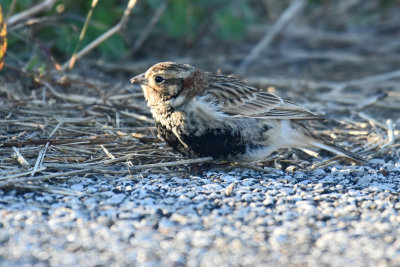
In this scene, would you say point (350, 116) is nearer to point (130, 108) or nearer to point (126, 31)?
point (130, 108)

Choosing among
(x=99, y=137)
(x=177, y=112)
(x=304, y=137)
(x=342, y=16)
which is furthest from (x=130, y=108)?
(x=342, y=16)

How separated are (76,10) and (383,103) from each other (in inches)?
142

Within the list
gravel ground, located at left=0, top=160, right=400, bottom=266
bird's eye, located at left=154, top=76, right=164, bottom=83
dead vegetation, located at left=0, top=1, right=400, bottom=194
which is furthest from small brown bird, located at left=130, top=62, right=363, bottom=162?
gravel ground, located at left=0, top=160, right=400, bottom=266

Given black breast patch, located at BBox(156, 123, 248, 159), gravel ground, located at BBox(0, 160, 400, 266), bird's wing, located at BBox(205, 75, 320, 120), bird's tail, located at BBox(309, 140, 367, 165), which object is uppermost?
bird's wing, located at BBox(205, 75, 320, 120)

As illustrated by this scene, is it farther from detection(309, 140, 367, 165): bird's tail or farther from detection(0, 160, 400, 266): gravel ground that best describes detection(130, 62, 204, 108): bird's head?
detection(309, 140, 367, 165): bird's tail

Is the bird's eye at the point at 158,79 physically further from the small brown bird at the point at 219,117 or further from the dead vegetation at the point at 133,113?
the dead vegetation at the point at 133,113

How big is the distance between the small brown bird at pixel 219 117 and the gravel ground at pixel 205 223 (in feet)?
0.95

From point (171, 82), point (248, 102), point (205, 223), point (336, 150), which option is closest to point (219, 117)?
point (248, 102)

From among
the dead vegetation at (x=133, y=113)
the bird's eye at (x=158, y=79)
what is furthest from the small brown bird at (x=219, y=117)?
the dead vegetation at (x=133, y=113)

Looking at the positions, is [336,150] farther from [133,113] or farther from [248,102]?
[133,113]

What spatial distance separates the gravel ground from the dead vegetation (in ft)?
0.96

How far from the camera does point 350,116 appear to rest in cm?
642

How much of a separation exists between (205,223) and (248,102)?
1580 mm

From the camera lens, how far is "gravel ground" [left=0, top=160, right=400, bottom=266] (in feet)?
10.4
